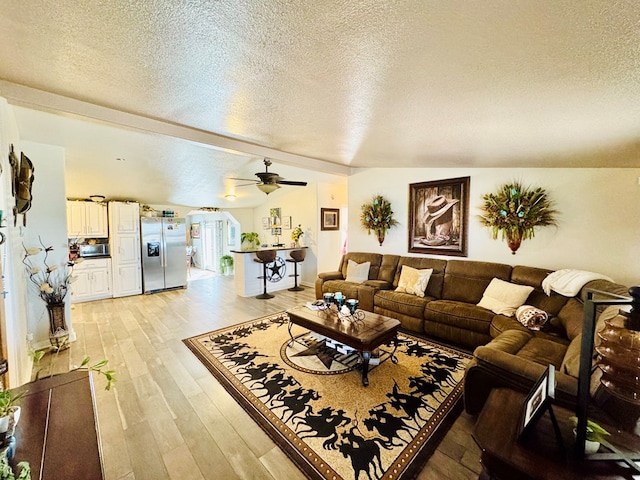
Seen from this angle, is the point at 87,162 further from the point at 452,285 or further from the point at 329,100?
the point at 452,285

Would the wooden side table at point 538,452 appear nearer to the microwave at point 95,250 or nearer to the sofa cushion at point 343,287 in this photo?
the sofa cushion at point 343,287

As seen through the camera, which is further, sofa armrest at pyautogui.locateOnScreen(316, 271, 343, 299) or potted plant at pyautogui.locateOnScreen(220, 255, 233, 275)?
potted plant at pyautogui.locateOnScreen(220, 255, 233, 275)

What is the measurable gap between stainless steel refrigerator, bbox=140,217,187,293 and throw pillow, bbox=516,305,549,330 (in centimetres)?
653

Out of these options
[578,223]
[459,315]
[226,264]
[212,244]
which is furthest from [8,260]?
[212,244]

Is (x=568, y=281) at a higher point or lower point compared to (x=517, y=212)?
lower

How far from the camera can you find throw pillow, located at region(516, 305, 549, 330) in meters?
2.68

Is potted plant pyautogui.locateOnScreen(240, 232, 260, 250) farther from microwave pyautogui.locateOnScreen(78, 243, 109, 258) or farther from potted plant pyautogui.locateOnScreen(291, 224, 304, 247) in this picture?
microwave pyautogui.locateOnScreen(78, 243, 109, 258)

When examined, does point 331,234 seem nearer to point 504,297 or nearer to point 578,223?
point 504,297

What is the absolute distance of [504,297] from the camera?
3.16 metres

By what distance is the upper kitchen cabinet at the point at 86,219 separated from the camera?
17.0 ft

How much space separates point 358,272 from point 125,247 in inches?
194

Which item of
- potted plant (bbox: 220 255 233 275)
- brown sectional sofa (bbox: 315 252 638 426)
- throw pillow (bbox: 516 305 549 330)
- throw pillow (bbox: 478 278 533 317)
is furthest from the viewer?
potted plant (bbox: 220 255 233 275)

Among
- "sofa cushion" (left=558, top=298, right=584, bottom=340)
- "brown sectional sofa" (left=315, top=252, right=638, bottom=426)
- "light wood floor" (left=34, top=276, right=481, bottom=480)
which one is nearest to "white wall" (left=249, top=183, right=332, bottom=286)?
"brown sectional sofa" (left=315, top=252, right=638, bottom=426)

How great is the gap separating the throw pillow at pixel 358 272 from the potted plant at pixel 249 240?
3851mm
